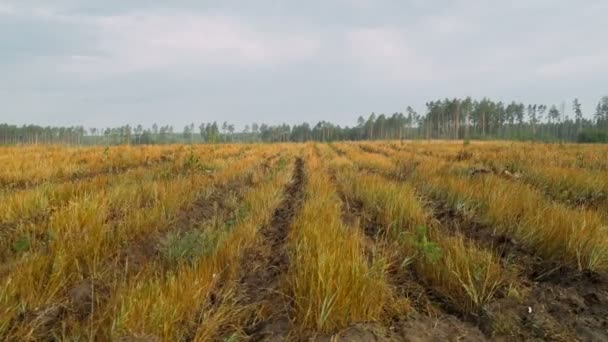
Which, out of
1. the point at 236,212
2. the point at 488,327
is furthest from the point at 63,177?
the point at 488,327

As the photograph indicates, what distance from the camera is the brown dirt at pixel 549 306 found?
7.80 feet

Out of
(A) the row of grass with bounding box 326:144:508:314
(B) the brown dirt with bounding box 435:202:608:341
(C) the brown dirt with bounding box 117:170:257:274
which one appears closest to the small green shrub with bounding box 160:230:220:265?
(C) the brown dirt with bounding box 117:170:257:274

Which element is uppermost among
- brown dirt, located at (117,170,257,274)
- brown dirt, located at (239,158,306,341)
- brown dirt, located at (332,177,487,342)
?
brown dirt, located at (117,170,257,274)

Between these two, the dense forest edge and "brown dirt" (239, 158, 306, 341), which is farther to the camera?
the dense forest edge

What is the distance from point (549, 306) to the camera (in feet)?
8.70

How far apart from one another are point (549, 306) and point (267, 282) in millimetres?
1972

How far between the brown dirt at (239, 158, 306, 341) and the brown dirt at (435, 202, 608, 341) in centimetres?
129

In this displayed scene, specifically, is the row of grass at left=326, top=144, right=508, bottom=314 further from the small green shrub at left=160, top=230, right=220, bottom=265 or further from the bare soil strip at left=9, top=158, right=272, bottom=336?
the bare soil strip at left=9, top=158, right=272, bottom=336

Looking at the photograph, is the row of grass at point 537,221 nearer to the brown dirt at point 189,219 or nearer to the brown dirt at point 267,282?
the brown dirt at point 267,282

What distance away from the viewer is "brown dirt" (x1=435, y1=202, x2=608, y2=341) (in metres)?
2.38

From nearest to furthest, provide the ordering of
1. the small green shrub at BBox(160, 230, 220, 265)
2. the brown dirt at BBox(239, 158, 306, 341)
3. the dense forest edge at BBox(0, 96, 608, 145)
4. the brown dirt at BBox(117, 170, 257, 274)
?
the brown dirt at BBox(239, 158, 306, 341) < the small green shrub at BBox(160, 230, 220, 265) < the brown dirt at BBox(117, 170, 257, 274) < the dense forest edge at BBox(0, 96, 608, 145)

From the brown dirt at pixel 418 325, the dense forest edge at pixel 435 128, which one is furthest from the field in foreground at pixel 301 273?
the dense forest edge at pixel 435 128

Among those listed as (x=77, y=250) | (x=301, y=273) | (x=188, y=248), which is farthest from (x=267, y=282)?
(x=77, y=250)

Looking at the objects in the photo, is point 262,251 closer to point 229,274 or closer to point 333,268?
point 229,274
